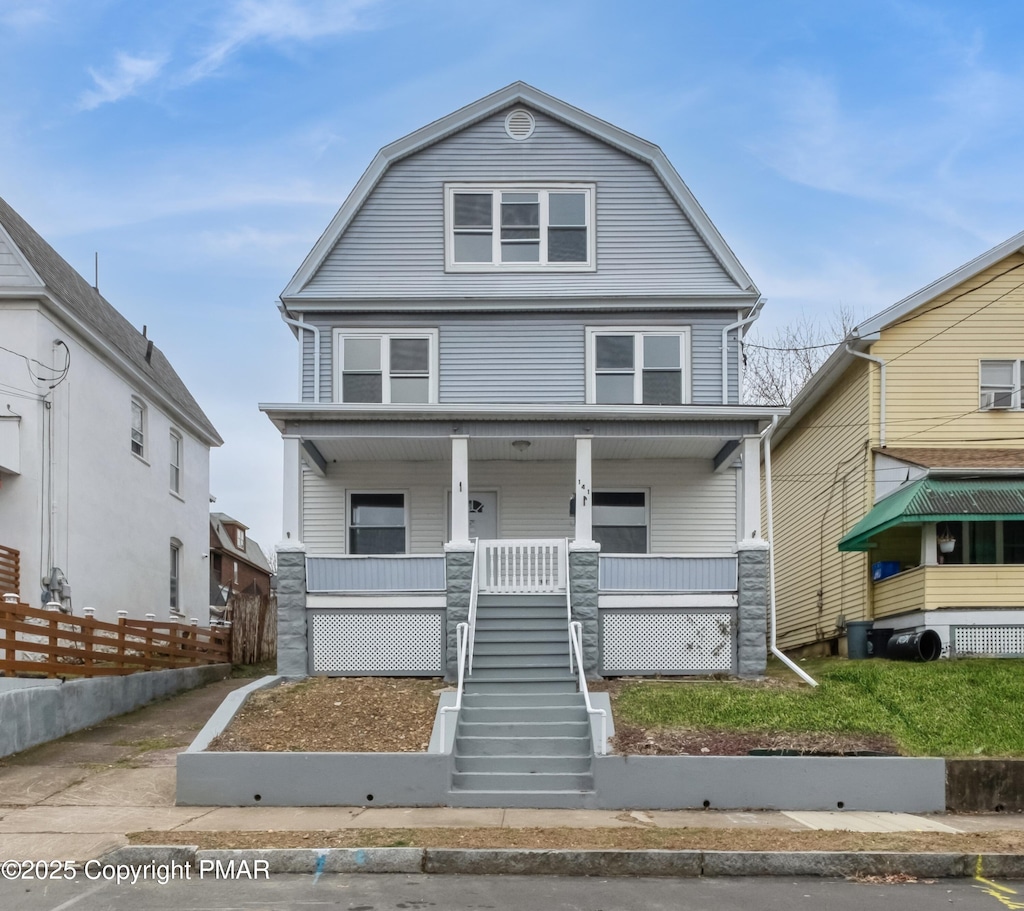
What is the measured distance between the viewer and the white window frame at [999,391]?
66.6 feet

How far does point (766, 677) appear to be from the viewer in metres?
16.3

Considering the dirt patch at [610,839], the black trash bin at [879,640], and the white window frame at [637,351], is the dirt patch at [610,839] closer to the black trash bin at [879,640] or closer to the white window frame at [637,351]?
the black trash bin at [879,640]

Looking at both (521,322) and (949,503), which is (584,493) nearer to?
(521,322)

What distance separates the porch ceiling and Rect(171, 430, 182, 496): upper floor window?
9328 millimetres

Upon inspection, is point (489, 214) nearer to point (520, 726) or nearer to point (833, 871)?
point (520, 726)

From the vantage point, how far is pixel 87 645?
54.7ft

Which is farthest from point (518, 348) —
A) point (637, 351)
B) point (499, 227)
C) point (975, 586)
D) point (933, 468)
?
point (975, 586)

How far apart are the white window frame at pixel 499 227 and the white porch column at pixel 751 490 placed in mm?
4303

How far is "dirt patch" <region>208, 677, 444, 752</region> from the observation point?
13.0 meters

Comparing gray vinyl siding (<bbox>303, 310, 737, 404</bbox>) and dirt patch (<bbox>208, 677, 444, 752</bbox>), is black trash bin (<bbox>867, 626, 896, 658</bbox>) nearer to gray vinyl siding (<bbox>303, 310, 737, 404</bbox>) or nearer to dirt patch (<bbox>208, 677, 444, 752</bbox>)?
gray vinyl siding (<bbox>303, 310, 737, 404</bbox>)

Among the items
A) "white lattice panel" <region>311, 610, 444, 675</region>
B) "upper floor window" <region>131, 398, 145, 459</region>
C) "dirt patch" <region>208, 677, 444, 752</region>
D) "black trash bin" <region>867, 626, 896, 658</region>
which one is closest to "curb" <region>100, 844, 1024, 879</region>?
"dirt patch" <region>208, 677, 444, 752</region>

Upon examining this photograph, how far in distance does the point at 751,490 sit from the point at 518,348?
471cm

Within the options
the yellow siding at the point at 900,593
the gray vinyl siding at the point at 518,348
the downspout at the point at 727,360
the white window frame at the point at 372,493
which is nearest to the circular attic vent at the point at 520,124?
the gray vinyl siding at the point at 518,348

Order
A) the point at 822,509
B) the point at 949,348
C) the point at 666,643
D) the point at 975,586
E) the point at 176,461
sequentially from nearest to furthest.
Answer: the point at 666,643
the point at 975,586
the point at 949,348
the point at 822,509
the point at 176,461
